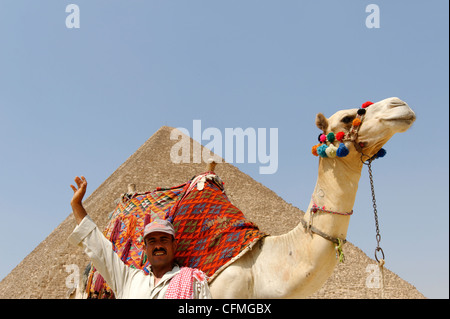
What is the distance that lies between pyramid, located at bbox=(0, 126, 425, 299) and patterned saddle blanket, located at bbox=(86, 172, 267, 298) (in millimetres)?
34885

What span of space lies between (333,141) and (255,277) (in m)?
1.18

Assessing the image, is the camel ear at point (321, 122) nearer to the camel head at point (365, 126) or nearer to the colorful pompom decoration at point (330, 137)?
the camel head at point (365, 126)

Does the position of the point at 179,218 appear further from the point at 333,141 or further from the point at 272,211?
the point at 272,211

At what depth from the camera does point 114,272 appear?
4.22 metres

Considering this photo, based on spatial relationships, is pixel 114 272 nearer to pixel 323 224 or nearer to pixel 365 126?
pixel 323 224

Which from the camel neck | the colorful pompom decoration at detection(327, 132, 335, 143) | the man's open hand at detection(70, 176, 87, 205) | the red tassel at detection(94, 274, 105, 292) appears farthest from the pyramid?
the colorful pompom decoration at detection(327, 132, 335, 143)

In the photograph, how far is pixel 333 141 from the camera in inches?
172

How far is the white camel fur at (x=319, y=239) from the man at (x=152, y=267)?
26 centimetres

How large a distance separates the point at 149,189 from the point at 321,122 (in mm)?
55142

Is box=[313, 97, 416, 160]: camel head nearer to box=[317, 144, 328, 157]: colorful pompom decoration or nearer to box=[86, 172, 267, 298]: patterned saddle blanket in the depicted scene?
box=[317, 144, 328, 157]: colorful pompom decoration

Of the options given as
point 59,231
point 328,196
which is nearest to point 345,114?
point 328,196

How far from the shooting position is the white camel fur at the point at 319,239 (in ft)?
13.8

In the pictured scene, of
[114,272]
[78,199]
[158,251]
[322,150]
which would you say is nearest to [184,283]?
[158,251]

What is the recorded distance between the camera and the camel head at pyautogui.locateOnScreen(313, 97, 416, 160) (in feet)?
13.4
